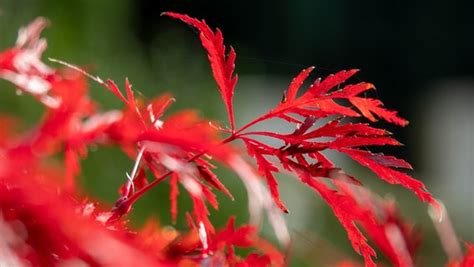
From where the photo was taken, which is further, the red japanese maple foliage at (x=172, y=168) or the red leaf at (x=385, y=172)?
the red leaf at (x=385, y=172)

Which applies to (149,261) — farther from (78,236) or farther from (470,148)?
(470,148)

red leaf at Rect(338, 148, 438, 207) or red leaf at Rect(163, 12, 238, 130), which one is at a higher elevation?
red leaf at Rect(163, 12, 238, 130)

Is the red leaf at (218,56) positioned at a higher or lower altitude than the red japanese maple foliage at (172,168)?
higher

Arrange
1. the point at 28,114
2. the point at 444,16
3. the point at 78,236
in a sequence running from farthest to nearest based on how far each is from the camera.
A: the point at 444,16 → the point at 28,114 → the point at 78,236

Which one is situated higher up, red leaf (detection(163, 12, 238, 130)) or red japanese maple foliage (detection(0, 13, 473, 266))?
red leaf (detection(163, 12, 238, 130))

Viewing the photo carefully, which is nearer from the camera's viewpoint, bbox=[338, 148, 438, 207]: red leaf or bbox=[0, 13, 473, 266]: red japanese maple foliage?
bbox=[0, 13, 473, 266]: red japanese maple foliage

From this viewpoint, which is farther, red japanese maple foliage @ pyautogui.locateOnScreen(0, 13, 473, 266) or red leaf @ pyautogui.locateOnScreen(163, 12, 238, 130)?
red leaf @ pyautogui.locateOnScreen(163, 12, 238, 130)

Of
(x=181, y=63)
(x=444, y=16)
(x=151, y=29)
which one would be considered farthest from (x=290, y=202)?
(x=444, y=16)

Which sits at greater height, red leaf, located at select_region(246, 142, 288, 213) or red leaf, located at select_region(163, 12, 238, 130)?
red leaf, located at select_region(163, 12, 238, 130)
